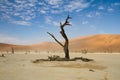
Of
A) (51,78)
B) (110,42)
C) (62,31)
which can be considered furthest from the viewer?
(110,42)

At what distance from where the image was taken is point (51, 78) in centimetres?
1141

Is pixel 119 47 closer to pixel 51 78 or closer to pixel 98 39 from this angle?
pixel 98 39

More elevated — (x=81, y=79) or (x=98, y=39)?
(x=98, y=39)

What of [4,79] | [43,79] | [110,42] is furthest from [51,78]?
[110,42]

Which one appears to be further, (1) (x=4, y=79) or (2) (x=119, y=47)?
(2) (x=119, y=47)

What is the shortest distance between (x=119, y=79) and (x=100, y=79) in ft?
3.80

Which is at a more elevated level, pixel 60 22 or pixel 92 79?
pixel 60 22

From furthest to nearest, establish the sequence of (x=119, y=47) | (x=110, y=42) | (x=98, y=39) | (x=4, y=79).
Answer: (x=98, y=39)
(x=110, y=42)
(x=119, y=47)
(x=4, y=79)

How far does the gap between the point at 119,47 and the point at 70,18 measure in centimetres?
5869

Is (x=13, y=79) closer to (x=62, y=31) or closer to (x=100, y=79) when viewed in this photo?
(x=100, y=79)

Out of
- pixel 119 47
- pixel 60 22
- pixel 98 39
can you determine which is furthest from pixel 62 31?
pixel 98 39

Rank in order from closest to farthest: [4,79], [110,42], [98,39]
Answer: [4,79], [110,42], [98,39]

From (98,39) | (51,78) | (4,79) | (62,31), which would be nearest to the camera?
(4,79)

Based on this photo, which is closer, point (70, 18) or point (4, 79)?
point (4, 79)
